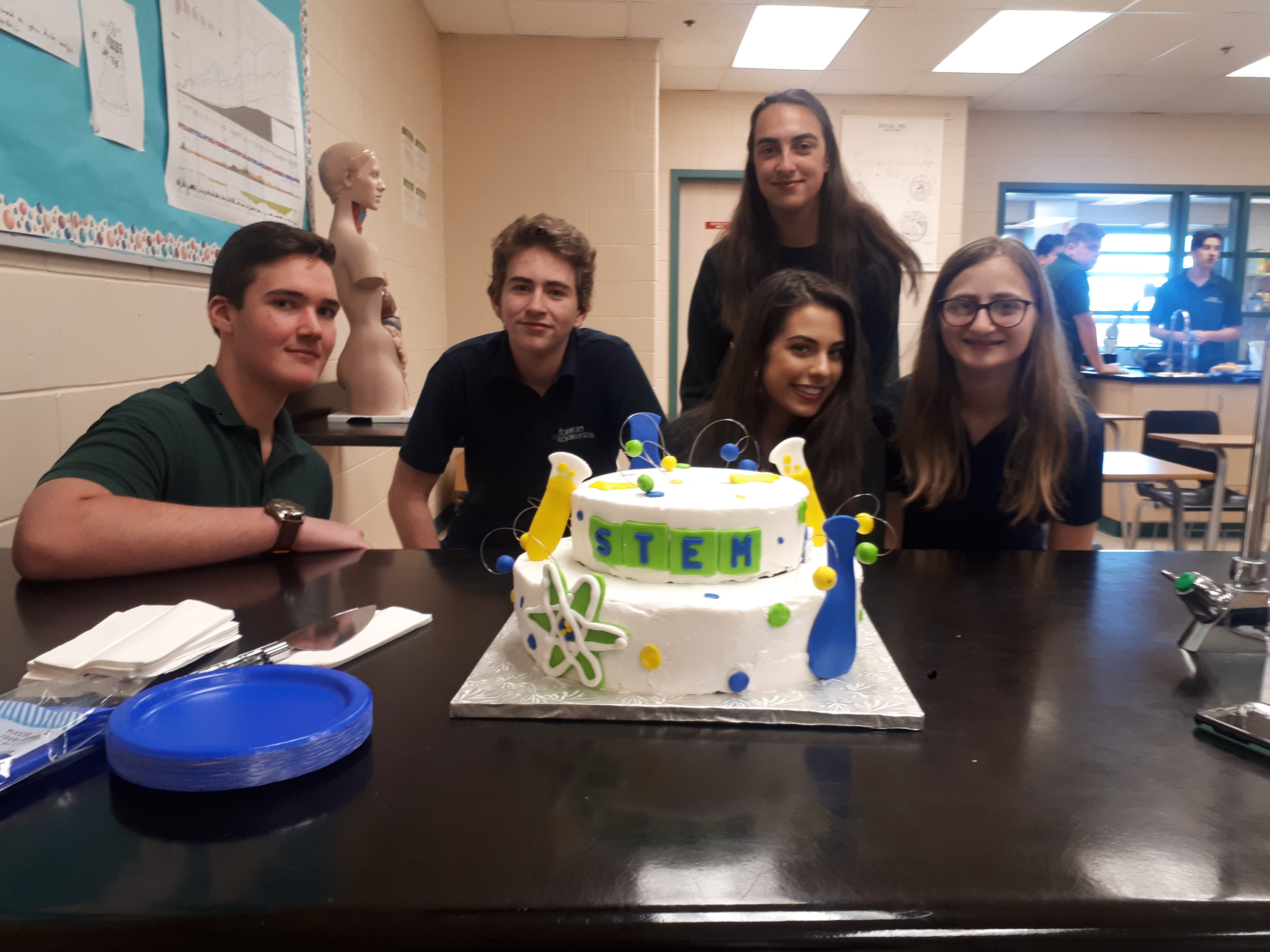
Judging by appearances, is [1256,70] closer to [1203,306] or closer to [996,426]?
[1203,306]

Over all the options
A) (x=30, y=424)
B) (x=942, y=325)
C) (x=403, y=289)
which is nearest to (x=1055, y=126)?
(x=403, y=289)

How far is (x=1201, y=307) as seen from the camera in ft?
19.6

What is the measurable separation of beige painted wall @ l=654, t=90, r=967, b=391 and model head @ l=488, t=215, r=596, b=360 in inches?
140

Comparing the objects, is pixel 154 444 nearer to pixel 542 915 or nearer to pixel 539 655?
pixel 539 655

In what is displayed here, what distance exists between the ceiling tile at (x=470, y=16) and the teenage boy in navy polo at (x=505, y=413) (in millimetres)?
2814

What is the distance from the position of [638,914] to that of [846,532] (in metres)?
0.46

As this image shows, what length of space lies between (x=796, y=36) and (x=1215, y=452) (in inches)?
121

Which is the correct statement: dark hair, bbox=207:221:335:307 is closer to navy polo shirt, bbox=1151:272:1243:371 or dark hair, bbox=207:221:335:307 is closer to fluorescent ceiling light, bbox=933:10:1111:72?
fluorescent ceiling light, bbox=933:10:1111:72

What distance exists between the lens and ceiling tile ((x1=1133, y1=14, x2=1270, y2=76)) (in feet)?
14.8

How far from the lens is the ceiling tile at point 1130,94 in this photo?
544 centimetres

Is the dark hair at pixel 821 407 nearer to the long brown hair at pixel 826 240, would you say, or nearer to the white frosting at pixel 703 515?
the long brown hair at pixel 826 240

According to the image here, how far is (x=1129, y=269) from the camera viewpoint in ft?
22.5

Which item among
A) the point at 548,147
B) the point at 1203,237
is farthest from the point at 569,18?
the point at 1203,237

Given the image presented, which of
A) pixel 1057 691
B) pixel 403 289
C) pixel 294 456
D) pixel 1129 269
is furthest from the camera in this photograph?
pixel 1129 269
